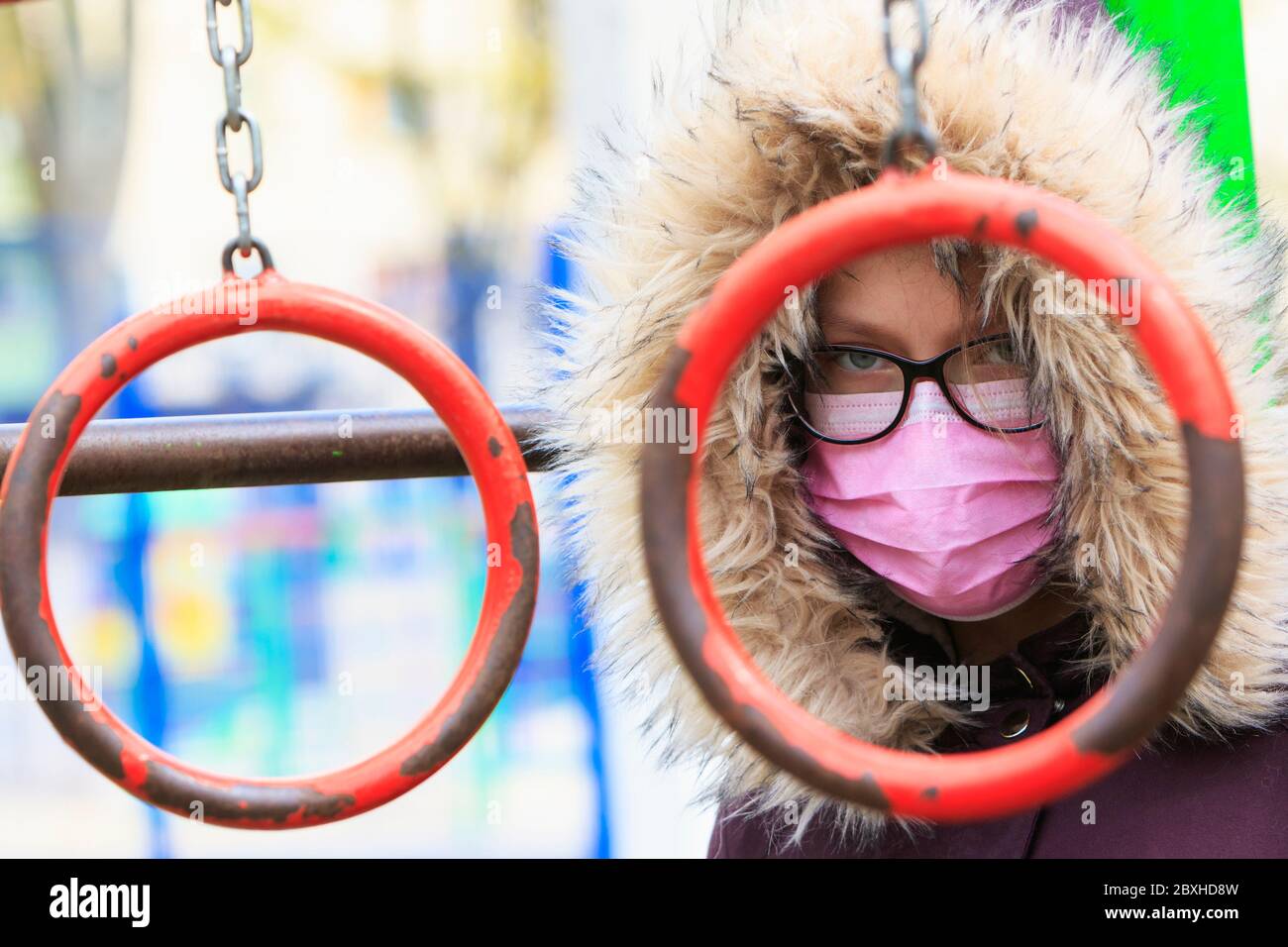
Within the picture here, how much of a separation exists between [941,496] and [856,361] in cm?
14

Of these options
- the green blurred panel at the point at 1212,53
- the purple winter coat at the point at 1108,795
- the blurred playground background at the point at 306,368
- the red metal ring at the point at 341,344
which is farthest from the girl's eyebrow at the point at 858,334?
the blurred playground background at the point at 306,368

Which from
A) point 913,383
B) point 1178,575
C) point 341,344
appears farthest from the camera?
point 913,383

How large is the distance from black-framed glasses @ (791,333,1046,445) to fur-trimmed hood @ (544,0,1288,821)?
0.13 feet

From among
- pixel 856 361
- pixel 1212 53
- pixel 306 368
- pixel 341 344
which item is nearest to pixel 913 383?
pixel 856 361

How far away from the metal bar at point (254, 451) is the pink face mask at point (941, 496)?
38 centimetres

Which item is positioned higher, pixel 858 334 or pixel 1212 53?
pixel 1212 53

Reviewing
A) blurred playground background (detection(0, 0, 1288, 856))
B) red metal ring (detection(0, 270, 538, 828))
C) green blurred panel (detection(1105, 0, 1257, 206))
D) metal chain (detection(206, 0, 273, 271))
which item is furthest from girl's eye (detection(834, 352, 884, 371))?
blurred playground background (detection(0, 0, 1288, 856))

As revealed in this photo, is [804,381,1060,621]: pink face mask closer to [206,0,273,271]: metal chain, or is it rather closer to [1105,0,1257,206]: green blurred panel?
[206,0,273,271]: metal chain

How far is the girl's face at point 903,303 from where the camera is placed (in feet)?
3.45

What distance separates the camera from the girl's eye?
1090 millimetres

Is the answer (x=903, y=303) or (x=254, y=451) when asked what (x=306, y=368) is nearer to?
(x=254, y=451)

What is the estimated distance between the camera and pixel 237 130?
0.77 meters

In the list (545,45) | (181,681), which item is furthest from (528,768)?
(545,45)

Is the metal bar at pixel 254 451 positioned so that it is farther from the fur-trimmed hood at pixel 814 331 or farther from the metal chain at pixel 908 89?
the metal chain at pixel 908 89
